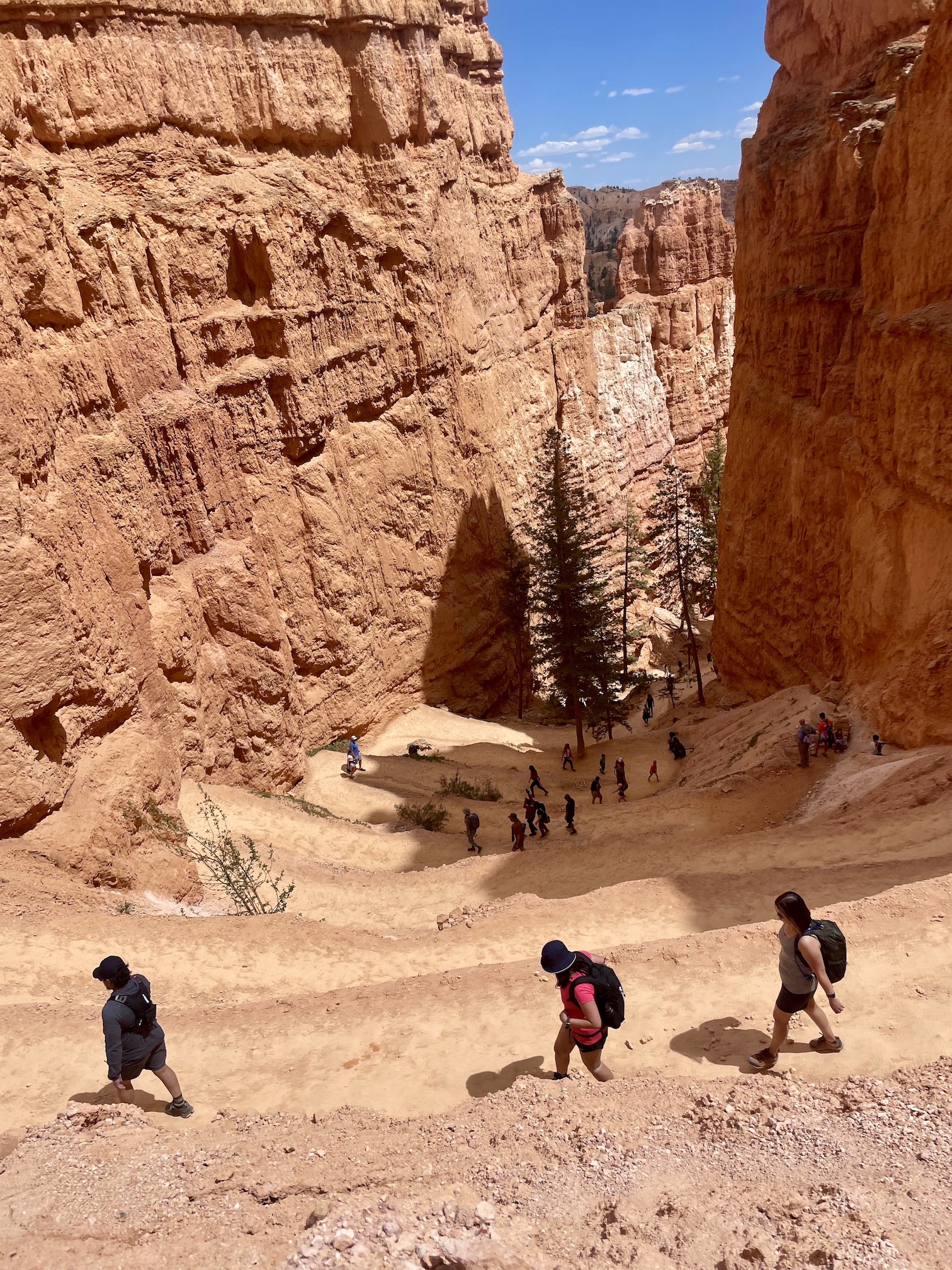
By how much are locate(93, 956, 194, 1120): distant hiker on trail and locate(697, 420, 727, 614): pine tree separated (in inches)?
1185

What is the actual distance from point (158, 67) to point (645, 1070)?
70.7 ft

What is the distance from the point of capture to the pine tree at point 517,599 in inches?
Result: 1167

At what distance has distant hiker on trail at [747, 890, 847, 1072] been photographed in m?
6.05

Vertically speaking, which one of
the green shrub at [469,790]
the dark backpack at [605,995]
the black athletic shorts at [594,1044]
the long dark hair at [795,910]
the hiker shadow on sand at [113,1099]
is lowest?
the green shrub at [469,790]

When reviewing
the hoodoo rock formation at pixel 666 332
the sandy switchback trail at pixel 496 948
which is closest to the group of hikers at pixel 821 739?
the sandy switchback trail at pixel 496 948

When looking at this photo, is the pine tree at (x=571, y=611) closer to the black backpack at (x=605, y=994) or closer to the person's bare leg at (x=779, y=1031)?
the person's bare leg at (x=779, y=1031)

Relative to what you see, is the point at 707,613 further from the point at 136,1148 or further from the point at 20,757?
the point at 136,1148

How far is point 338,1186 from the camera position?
5457mm

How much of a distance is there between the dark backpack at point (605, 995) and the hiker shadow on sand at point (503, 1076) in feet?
3.97

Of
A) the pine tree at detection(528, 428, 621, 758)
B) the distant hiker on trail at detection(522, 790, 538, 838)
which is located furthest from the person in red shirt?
the pine tree at detection(528, 428, 621, 758)

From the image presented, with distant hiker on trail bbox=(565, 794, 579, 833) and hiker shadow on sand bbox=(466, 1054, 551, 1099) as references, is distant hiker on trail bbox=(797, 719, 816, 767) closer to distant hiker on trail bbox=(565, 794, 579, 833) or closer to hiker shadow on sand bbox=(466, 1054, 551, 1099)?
distant hiker on trail bbox=(565, 794, 579, 833)

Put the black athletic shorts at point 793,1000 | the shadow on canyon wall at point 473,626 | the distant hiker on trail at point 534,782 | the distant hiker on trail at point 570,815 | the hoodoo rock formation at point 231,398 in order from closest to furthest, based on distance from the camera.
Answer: the black athletic shorts at point 793,1000, the hoodoo rock formation at point 231,398, the distant hiker on trail at point 570,815, the distant hiker on trail at point 534,782, the shadow on canyon wall at point 473,626

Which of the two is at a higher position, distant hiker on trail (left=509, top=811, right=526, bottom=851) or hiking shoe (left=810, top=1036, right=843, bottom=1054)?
hiking shoe (left=810, top=1036, right=843, bottom=1054)

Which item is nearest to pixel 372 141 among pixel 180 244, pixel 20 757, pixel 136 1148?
pixel 180 244
